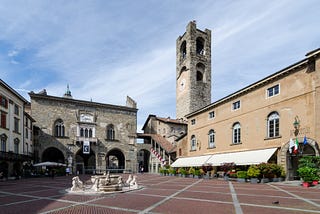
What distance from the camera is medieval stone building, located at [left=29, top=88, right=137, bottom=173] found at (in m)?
40.9

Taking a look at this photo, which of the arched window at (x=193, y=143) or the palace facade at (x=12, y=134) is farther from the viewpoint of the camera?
the arched window at (x=193, y=143)

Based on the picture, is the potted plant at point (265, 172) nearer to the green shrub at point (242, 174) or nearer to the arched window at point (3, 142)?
the green shrub at point (242, 174)

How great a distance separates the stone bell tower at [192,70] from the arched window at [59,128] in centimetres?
2365

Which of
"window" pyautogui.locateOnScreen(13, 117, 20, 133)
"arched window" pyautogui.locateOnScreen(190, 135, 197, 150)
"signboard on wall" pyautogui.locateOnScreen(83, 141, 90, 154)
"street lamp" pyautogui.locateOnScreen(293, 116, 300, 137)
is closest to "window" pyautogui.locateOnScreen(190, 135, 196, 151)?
"arched window" pyautogui.locateOnScreen(190, 135, 197, 150)

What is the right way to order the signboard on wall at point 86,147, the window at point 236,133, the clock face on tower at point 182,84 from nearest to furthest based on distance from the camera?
the window at point 236,133 → the signboard on wall at point 86,147 → the clock face on tower at point 182,84

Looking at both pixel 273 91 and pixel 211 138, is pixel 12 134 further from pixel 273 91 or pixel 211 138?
pixel 273 91

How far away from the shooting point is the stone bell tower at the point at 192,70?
52.6 m

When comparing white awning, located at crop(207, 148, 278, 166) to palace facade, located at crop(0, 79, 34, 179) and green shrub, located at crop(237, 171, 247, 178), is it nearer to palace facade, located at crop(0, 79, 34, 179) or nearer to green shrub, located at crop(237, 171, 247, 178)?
green shrub, located at crop(237, 171, 247, 178)

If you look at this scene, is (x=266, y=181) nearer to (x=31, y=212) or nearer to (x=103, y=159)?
(x=31, y=212)

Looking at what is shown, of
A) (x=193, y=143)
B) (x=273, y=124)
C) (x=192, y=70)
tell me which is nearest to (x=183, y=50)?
(x=192, y=70)

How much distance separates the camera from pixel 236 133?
1144 inches

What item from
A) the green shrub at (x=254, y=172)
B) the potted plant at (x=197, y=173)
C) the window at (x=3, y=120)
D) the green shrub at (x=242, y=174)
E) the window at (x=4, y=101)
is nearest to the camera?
the green shrub at (x=254, y=172)

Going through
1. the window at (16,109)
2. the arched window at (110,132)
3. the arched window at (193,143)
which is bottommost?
the arched window at (193,143)

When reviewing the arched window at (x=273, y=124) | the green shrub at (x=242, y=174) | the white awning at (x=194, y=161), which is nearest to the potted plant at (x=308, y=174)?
the green shrub at (x=242, y=174)
